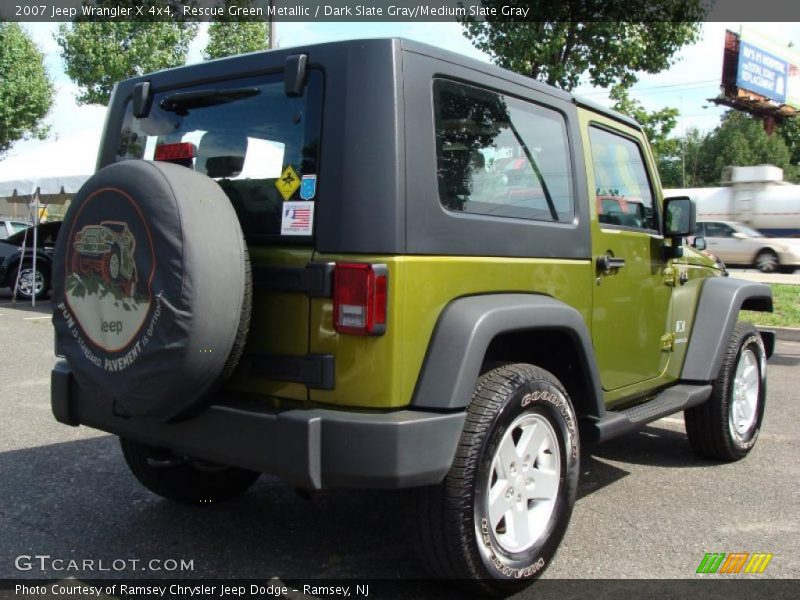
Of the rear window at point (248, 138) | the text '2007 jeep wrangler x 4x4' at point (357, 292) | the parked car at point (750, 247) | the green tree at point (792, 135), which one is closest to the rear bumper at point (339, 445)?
the text '2007 jeep wrangler x 4x4' at point (357, 292)

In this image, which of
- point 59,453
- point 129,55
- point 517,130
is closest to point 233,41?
point 129,55

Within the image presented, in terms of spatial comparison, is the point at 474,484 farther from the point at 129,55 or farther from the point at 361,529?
the point at 129,55

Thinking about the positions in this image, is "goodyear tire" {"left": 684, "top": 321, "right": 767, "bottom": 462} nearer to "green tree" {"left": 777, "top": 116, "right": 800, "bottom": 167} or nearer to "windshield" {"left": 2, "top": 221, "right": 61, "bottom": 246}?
"windshield" {"left": 2, "top": 221, "right": 61, "bottom": 246}

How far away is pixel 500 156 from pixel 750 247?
67.4 ft

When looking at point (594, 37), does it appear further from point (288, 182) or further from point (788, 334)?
point (288, 182)

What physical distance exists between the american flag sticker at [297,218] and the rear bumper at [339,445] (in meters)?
0.62

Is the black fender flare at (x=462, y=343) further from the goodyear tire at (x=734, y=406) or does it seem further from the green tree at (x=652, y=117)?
the green tree at (x=652, y=117)

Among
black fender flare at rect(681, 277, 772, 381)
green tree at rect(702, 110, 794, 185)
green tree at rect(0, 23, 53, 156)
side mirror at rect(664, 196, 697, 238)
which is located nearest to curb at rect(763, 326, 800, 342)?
black fender flare at rect(681, 277, 772, 381)

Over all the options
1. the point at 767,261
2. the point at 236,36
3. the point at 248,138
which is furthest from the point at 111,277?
the point at 767,261

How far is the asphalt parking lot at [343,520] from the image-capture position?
3.12 metres

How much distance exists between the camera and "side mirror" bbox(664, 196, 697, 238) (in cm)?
405

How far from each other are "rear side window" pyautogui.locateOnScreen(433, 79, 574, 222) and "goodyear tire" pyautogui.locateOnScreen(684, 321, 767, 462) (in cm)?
173

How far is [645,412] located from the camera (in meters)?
3.64

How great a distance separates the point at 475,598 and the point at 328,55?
202 centimetres
